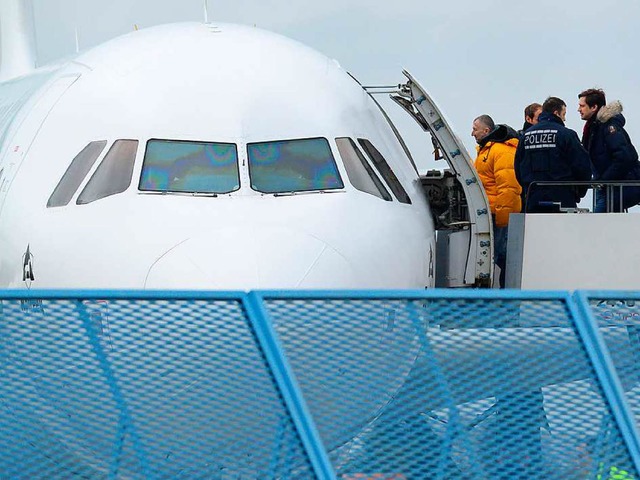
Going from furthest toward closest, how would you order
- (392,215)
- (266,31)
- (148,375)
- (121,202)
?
(266,31)
(392,215)
(121,202)
(148,375)

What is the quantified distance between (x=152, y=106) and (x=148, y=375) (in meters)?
4.42

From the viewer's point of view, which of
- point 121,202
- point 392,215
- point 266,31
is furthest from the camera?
point 266,31

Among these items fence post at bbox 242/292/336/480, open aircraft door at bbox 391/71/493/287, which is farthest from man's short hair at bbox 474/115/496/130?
fence post at bbox 242/292/336/480

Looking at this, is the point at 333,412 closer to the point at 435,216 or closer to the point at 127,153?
the point at 127,153

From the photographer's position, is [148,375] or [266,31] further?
[266,31]

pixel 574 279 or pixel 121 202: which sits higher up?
pixel 121 202

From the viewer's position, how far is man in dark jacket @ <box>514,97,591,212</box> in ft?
43.6

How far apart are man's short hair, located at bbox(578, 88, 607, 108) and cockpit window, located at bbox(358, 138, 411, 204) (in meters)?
4.03

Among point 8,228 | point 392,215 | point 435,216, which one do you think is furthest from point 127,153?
point 435,216

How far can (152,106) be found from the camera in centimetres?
1001

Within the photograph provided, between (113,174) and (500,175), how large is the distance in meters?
5.48

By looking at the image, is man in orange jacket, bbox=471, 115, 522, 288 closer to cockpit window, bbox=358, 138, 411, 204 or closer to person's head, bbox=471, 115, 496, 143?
person's head, bbox=471, 115, 496, 143

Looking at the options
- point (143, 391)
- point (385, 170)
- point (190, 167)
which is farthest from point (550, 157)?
point (143, 391)

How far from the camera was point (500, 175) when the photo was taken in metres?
13.9
